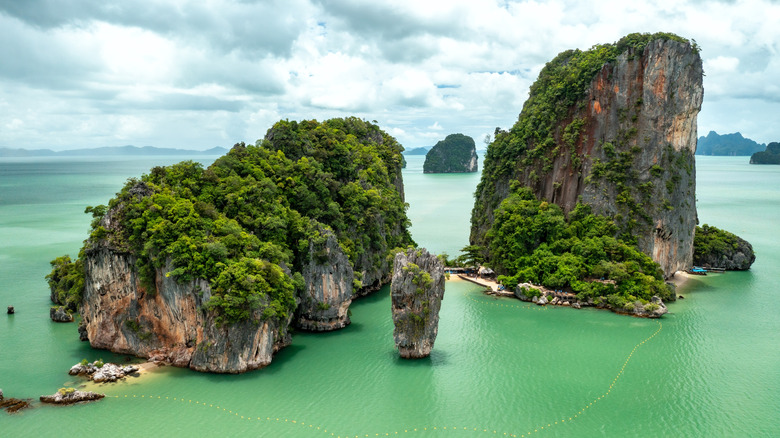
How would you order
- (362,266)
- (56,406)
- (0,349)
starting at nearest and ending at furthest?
(56,406) < (0,349) < (362,266)

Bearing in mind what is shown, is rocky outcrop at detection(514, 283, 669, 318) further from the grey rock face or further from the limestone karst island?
the grey rock face

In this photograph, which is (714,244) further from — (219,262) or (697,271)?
(219,262)

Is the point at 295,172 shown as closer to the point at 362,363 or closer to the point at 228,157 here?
the point at 228,157

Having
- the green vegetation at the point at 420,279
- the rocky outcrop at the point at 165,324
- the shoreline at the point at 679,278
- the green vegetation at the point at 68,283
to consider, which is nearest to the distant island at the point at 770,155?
the shoreline at the point at 679,278

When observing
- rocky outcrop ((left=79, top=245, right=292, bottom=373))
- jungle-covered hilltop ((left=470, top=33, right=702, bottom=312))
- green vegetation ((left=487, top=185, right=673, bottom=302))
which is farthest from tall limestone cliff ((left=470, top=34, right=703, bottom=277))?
rocky outcrop ((left=79, top=245, right=292, bottom=373))

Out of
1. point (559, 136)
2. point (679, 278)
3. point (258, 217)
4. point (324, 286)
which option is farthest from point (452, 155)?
point (258, 217)

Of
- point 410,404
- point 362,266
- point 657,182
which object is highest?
point 657,182

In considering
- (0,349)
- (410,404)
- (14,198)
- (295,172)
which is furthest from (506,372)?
(14,198)
